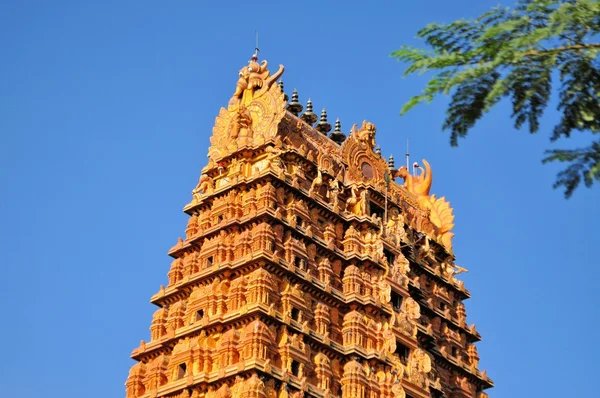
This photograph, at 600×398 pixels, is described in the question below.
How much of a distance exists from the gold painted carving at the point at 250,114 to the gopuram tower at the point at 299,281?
8 cm

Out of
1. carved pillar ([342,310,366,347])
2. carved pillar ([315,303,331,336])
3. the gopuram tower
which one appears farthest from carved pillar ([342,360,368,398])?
carved pillar ([315,303,331,336])

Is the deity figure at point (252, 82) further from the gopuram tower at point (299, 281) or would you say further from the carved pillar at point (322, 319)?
the carved pillar at point (322, 319)

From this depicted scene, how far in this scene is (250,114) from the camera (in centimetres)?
5756

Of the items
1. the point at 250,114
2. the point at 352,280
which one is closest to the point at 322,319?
the point at 352,280

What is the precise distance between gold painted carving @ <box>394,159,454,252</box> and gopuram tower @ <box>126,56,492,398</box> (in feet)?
3.09

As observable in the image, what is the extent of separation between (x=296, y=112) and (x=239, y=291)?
14.8 meters

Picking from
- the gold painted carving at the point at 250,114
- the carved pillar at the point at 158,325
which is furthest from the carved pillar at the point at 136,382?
the gold painted carving at the point at 250,114

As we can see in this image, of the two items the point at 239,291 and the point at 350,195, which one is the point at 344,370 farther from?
the point at 350,195

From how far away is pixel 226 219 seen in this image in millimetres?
53844

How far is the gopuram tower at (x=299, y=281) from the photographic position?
49.2 m

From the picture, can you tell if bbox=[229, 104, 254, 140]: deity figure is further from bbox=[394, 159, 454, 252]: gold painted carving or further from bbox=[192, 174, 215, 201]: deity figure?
bbox=[394, 159, 454, 252]: gold painted carving

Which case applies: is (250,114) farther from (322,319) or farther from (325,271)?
(322,319)

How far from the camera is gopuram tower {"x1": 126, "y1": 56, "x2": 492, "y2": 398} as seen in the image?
49156 mm

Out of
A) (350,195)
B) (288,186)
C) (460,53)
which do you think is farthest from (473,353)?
(460,53)
